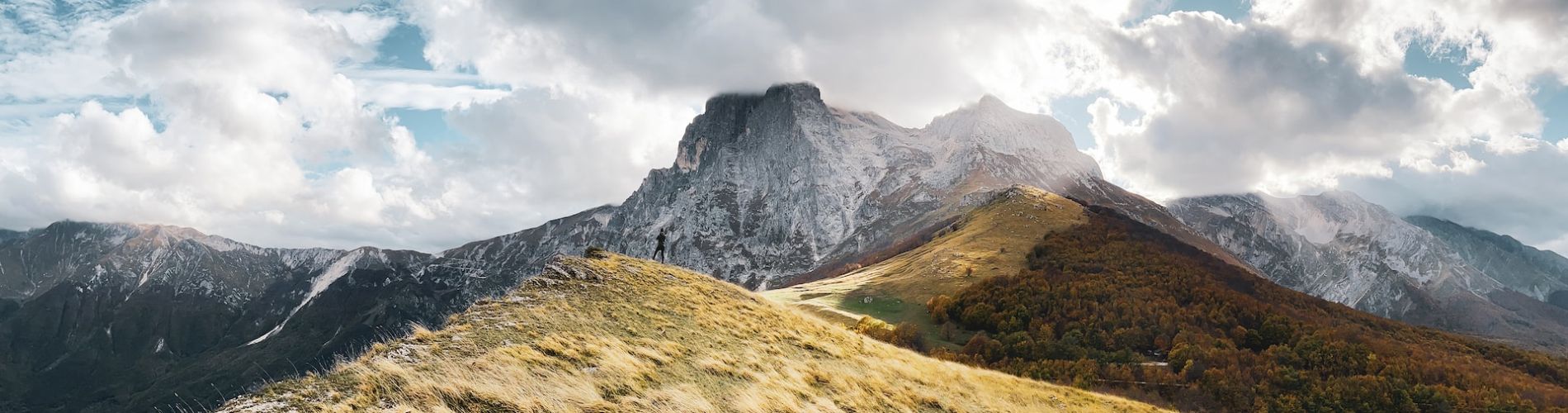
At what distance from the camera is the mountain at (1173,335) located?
78.8 meters

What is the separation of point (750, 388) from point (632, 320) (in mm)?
7529

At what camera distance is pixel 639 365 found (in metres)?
24.3

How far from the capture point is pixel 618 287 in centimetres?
3412

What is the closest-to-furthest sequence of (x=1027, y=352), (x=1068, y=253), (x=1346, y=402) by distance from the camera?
(x=1346, y=402), (x=1027, y=352), (x=1068, y=253)

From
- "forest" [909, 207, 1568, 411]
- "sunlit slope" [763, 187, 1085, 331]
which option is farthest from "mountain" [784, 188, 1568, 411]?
"sunlit slope" [763, 187, 1085, 331]

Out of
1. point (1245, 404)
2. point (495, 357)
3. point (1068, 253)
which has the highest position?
point (1068, 253)

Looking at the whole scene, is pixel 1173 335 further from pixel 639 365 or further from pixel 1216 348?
pixel 639 365

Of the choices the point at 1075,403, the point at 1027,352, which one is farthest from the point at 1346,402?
the point at 1075,403

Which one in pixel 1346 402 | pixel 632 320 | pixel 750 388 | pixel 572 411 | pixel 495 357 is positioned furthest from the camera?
pixel 1346 402

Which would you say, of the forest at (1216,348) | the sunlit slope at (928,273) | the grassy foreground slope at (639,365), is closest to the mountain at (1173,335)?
the forest at (1216,348)

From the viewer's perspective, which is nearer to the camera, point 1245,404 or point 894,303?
point 1245,404

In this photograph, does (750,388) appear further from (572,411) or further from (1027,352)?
(1027,352)

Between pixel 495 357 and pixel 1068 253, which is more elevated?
pixel 1068 253

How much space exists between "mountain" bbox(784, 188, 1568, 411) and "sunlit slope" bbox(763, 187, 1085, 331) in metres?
0.59
